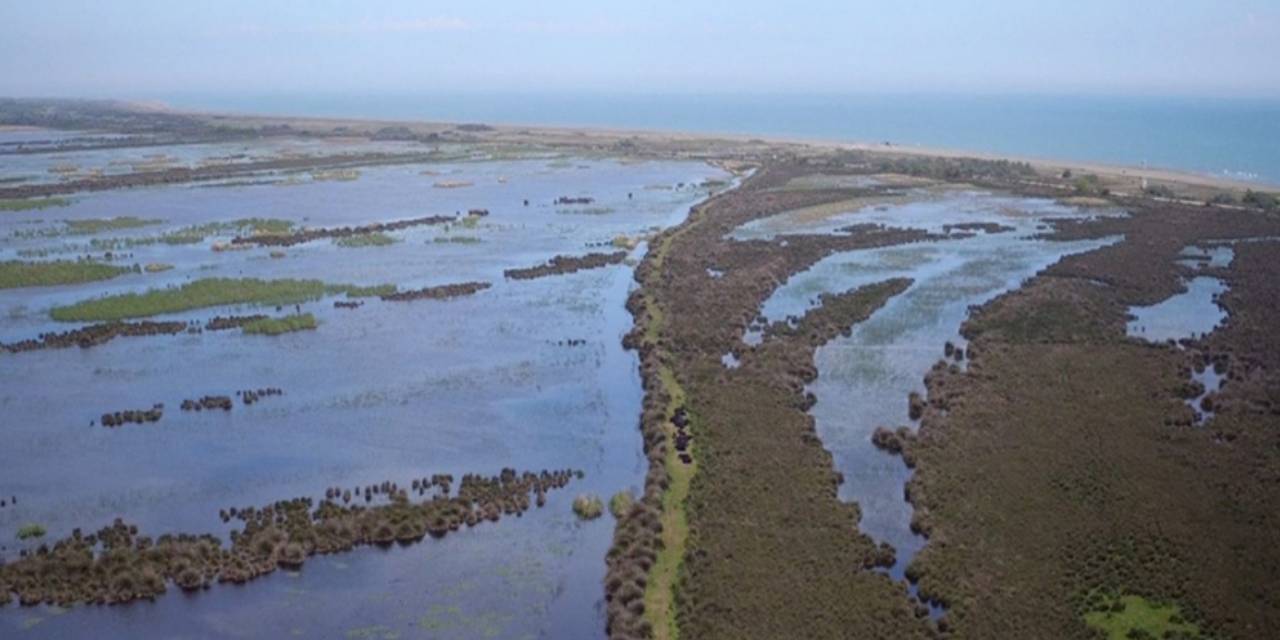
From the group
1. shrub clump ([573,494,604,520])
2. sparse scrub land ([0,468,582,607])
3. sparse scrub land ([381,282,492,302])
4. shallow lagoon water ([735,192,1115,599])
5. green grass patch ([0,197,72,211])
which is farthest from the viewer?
green grass patch ([0,197,72,211])

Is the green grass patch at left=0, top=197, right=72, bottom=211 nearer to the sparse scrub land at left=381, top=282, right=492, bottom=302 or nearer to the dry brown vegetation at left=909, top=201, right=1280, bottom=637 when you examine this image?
the sparse scrub land at left=381, top=282, right=492, bottom=302

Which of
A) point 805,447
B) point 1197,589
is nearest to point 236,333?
point 805,447

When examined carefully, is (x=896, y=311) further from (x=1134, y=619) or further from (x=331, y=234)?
(x=331, y=234)

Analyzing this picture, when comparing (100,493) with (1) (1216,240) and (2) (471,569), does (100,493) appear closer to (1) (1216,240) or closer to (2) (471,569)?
(2) (471,569)

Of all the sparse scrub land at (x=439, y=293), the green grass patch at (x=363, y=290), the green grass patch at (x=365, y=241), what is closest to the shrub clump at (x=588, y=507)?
the sparse scrub land at (x=439, y=293)

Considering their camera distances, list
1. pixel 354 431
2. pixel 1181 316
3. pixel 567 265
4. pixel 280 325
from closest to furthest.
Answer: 1. pixel 354 431
2. pixel 280 325
3. pixel 1181 316
4. pixel 567 265

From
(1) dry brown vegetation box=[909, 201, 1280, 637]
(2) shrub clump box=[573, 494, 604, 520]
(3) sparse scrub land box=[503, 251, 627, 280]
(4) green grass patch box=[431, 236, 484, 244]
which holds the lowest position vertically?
(2) shrub clump box=[573, 494, 604, 520]

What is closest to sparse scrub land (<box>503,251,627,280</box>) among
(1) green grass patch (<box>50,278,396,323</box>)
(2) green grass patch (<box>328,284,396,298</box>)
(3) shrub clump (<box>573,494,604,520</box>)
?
(2) green grass patch (<box>328,284,396,298</box>)

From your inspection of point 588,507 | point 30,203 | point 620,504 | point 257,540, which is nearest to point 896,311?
point 620,504
